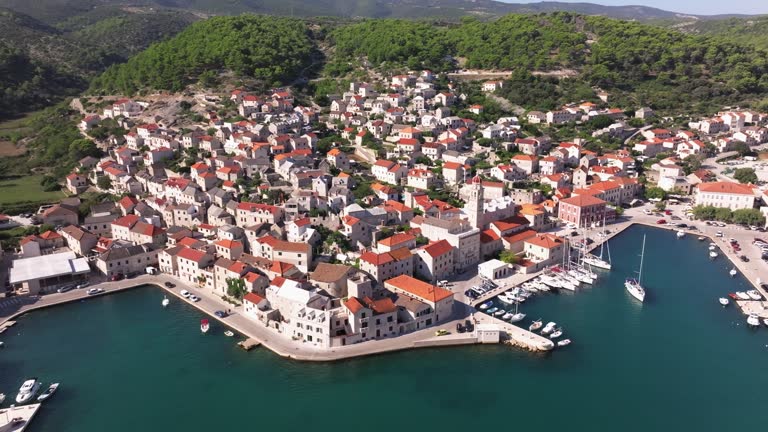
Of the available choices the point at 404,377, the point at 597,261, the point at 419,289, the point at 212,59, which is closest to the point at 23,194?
the point at 212,59

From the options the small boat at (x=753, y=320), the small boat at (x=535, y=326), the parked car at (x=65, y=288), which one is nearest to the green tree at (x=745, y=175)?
the small boat at (x=753, y=320)

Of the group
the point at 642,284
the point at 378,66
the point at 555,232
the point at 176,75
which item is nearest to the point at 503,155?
the point at 555,232

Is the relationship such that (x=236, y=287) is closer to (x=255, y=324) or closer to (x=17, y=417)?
(x=255, y=324)

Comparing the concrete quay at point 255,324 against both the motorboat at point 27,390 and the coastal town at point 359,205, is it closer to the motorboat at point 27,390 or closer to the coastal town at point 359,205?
the coastal town at point 359,205

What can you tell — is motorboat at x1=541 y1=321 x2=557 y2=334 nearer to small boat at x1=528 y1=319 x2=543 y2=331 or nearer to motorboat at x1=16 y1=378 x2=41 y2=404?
small boat at x1=528 y1=319 x2=543 y2=331

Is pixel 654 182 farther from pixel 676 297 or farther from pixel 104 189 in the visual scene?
pixel 104 189

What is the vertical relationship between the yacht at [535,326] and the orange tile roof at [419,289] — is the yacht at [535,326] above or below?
below

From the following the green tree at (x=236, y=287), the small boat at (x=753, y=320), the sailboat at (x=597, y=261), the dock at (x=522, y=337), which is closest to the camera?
the dock at (x=522, y=337)

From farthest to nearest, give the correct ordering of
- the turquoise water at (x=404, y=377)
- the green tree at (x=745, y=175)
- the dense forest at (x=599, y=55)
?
the dense forest at (x=599, y=55), the green tree at (x=745, y=175), the turquoise water at (x=404, y=377)
